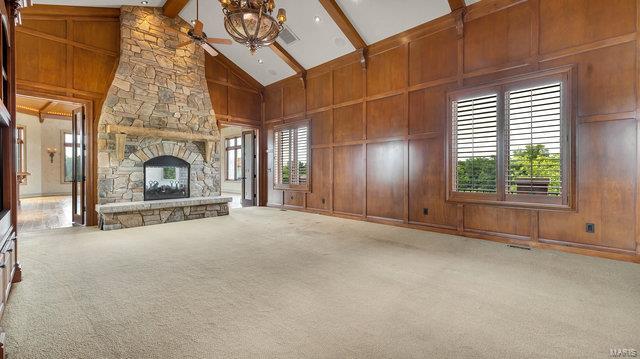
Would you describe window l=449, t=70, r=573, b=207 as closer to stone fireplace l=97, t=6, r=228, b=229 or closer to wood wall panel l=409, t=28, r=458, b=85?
wood wall panel l=409, t=28, r=458, b=85

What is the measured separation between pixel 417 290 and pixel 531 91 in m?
3.60

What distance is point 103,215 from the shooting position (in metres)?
5.51

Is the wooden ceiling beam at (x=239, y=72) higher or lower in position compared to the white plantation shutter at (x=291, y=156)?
higher

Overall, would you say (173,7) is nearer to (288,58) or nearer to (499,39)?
(288,58)

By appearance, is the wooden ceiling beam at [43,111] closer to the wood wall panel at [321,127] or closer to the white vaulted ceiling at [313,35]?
the white vaulted ceiling at [313,35]

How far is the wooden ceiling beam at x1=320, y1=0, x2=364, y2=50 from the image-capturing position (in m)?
5.57

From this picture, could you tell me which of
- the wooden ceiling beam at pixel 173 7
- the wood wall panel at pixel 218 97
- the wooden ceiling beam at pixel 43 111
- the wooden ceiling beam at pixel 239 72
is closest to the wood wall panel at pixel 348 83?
the wooden ceiling beam at pixel 239 72

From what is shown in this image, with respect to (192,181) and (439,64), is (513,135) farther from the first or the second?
(192,181)

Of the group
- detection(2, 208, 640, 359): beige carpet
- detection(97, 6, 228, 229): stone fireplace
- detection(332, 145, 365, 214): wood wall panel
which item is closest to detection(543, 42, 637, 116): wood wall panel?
detection(2, 208, 640, 359): beige carpet

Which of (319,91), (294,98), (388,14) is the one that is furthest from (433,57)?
(294,98)

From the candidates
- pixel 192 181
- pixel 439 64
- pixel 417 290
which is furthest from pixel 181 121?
pixel 417 290

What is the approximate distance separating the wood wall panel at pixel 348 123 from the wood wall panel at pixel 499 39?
93.6 inches

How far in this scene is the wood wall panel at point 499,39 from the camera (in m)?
4.47

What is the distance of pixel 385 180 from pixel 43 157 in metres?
14.0
